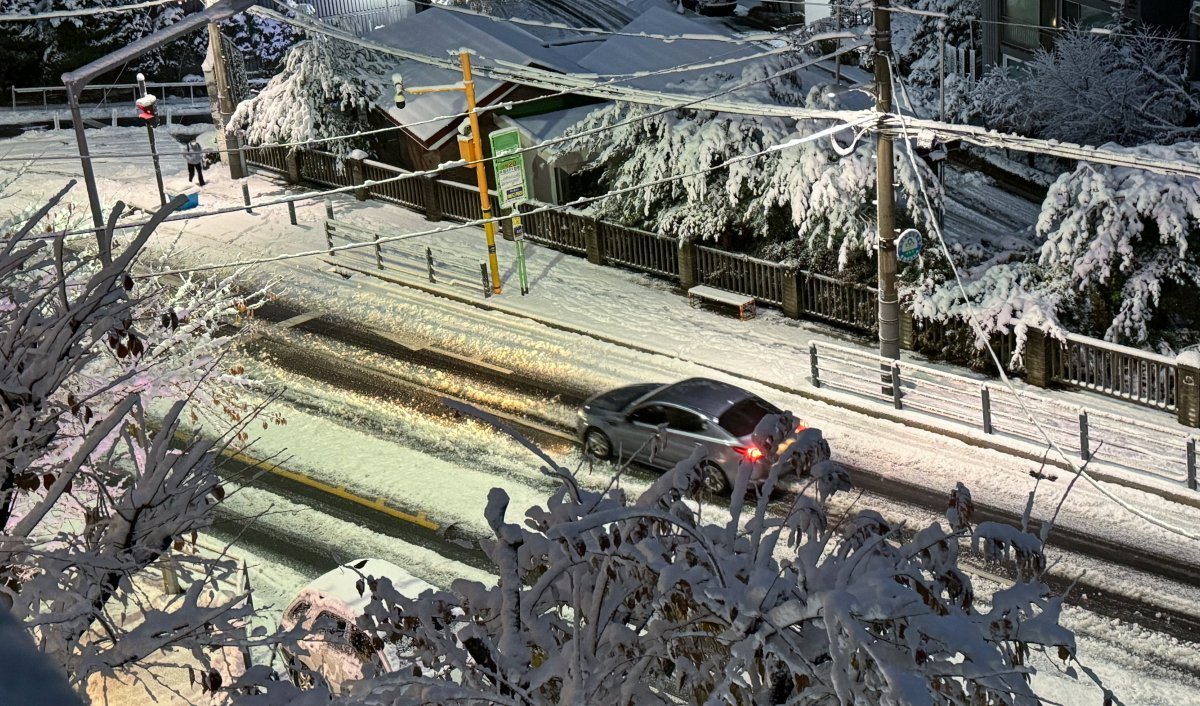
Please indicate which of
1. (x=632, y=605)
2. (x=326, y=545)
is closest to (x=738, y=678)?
(x=632, y=605)

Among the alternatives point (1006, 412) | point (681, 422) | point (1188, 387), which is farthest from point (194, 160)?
point (1188, 387)

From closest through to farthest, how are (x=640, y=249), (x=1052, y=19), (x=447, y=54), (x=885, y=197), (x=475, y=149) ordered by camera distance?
(x=885, y=197) < (x=475, y=149) < (x=640, y=249) < (x=447, y=54) < (x=1052, y=19)

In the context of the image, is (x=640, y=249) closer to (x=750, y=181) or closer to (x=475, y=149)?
(x=750, y=181)

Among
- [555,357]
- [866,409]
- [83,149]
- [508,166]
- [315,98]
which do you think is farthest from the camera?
[315,98]

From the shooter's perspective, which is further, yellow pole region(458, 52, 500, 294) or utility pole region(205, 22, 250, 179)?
utility pole region(205, 22, 250, 179)

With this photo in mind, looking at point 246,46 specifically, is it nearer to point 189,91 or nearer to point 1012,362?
point 189,91

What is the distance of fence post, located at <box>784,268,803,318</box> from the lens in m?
26.7

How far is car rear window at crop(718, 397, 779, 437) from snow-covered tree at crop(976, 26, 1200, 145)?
Result: 14314mm

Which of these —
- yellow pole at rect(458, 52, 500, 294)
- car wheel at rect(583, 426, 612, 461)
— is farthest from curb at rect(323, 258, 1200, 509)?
car wheel at rect(583, 426, 612, 461)

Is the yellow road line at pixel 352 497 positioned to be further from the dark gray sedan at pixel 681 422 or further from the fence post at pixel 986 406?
the fence post at pixel 986 406

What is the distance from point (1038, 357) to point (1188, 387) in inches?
99.5

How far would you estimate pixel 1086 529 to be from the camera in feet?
62.5

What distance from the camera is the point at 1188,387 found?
21.7 metres

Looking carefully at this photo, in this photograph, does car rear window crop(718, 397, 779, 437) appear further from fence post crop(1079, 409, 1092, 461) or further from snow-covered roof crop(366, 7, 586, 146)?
snow-covered roof crop(366, 7, 586, 146)
